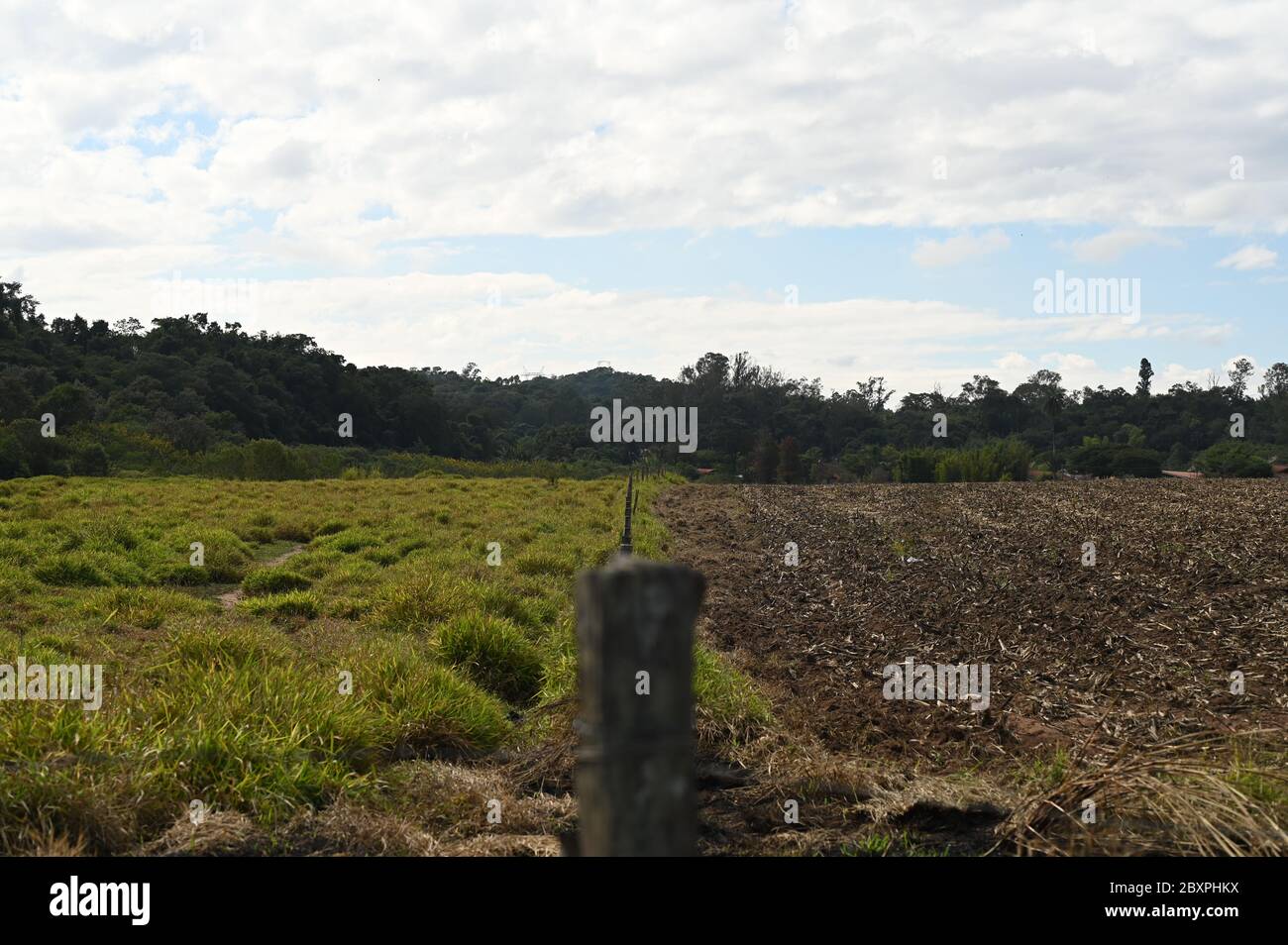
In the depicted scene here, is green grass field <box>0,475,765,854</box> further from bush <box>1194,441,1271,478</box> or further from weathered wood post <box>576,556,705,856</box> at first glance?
bush <box>1194,441,1271,478</box>

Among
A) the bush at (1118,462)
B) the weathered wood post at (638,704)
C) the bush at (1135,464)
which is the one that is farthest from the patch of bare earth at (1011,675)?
the bush at (1118,462)

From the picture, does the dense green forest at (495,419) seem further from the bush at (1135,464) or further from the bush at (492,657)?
the bush at (492,657)

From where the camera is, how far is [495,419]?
9262 centimetres

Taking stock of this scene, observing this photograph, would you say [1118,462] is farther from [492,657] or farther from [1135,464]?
[492,657]

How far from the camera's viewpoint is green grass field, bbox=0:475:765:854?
14.1 ft

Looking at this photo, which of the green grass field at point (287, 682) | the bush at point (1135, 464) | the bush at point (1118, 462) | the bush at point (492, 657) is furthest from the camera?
the bush at point (1118, 462)

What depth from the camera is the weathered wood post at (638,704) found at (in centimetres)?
181

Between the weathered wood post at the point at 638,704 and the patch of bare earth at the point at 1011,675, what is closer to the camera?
the weathered wood post at the point at 638,704

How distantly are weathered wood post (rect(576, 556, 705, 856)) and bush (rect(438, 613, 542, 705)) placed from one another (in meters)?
5.66

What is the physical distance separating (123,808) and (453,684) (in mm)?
2447

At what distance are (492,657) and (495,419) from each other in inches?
3389

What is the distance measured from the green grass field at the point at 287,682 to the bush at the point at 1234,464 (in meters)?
37.7

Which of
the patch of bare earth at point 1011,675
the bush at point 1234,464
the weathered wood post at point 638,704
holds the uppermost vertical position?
the bush at point 1234,464

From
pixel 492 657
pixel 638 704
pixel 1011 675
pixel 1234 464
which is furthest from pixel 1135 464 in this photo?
pixel 638 704
